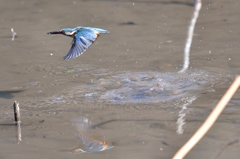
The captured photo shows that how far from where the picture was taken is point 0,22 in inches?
267

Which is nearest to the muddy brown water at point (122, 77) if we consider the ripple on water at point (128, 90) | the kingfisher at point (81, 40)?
the ripple on water at point (128, 90)

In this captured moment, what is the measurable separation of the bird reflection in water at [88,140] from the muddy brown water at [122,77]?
6cm

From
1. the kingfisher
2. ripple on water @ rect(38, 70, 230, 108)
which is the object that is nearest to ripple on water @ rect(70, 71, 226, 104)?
ripple on water @ rect(38, 70, 230, 108)

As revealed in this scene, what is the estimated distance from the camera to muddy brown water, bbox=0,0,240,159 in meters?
3.12

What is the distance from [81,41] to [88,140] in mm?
1132

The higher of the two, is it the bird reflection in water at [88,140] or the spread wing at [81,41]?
the spread wing at [81,41]

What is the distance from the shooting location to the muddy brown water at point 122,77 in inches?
123

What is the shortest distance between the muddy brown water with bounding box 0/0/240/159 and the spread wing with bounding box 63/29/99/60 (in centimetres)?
42

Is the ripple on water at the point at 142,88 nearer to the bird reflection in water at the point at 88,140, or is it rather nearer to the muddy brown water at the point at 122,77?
the muddy brown water at the point at 122,77

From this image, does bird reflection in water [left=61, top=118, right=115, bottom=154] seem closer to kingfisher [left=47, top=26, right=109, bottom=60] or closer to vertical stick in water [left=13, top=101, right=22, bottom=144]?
vertical stick in water [left=13, top=101, right=22, bottom=144]

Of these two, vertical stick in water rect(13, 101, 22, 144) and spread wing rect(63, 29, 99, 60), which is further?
spread wing rect(63, 29, 99, 60)

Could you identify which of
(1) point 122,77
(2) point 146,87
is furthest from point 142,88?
(1) point 122,77

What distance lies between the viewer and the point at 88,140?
3.18 meters

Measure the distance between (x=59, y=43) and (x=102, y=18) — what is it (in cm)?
101
